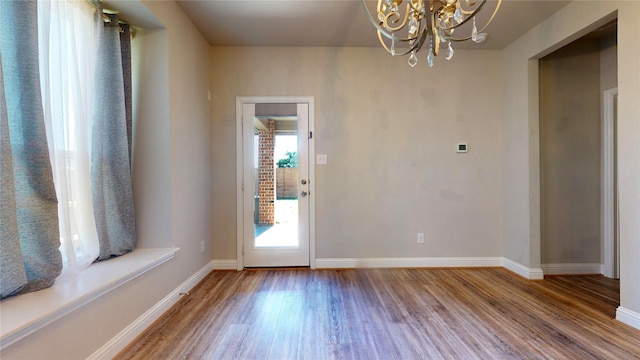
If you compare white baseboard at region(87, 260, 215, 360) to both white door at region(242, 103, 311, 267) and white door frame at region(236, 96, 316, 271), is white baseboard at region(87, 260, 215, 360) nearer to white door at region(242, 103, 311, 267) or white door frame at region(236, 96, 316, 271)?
white door frame at region(236, 96, 316, 271)

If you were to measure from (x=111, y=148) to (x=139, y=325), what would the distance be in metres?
1.26

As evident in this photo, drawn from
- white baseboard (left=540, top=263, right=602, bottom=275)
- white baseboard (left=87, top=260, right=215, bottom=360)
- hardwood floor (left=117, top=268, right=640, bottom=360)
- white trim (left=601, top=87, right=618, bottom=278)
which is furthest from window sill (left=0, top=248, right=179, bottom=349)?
white trim (left=601, top=87, right=618, bottom=278)

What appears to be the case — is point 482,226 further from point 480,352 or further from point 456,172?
point 480,352

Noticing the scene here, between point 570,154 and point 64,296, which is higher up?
point 570,154

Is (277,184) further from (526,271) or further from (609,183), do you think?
(609,183)

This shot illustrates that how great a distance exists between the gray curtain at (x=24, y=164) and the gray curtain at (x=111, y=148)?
0.42 metres

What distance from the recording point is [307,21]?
8.34ft

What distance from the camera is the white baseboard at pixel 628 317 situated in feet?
5.97

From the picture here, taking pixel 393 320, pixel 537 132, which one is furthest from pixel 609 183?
pixel 393 320

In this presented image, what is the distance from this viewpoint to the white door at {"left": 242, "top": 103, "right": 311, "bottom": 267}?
10.0 feet

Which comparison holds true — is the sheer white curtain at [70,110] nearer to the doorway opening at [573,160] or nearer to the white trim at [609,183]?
the doorway opening at [573,160]

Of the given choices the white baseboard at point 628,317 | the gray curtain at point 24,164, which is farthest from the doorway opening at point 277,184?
the white baseboard at point 628,317

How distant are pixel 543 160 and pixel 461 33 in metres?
1.65

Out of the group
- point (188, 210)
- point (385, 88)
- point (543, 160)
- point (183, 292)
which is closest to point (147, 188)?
point (188, 210)
